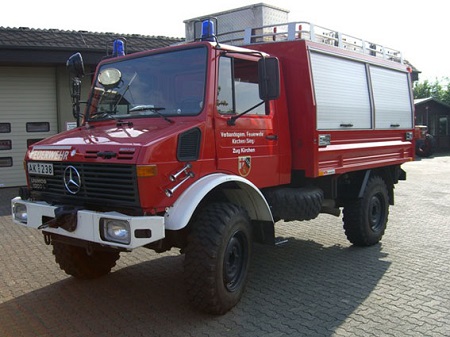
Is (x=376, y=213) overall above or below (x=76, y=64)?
below

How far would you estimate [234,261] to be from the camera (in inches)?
172

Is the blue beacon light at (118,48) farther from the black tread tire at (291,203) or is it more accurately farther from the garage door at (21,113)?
the garage door at (21,113)

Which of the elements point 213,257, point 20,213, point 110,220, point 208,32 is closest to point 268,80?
point 208,32

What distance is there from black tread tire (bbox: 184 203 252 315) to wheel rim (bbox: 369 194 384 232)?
3120 mm

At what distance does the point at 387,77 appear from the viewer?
23.1ft

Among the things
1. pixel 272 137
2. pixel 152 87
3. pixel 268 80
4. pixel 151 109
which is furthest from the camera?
pixel 272 137

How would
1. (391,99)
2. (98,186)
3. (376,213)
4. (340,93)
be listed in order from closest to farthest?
(98,186)
(340,93)
(376,213)
(391,99)

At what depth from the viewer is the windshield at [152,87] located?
4.27 m

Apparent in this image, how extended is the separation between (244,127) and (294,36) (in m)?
1.47

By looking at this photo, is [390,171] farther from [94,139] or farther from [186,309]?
[94,139]

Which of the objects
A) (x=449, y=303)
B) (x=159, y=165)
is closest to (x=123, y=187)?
(x=159, y=165)

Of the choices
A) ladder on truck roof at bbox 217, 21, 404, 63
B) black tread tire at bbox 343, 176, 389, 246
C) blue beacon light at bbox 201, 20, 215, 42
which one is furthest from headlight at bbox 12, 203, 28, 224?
black tread tire at bbox 343, 176, 389, 246

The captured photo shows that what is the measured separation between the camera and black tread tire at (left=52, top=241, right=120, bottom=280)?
4.88m

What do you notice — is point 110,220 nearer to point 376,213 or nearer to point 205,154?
point 205,154
